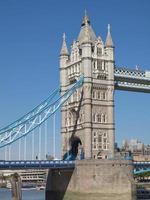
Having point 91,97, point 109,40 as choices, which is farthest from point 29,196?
point 109,40

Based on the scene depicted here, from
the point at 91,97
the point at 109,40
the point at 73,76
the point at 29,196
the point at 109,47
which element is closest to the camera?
the point at 91,97

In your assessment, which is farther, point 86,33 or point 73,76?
point 73,76

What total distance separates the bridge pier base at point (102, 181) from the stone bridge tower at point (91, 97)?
5.33m

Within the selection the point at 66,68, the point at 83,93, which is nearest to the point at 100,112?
the point at 83,93

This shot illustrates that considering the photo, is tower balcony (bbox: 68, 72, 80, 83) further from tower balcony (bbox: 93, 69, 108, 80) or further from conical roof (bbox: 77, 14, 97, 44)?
conical roof (bbox: 77, 14, 97, 44)

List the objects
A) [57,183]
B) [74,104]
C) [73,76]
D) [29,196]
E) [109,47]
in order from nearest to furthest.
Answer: [57,183] < [74,104] < [73,76] < [109,47] < [29,196]

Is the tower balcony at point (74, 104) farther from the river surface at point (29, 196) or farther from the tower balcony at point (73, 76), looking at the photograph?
the river surface at point (29, 196)

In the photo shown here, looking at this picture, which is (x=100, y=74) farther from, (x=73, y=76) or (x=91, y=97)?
(x=73, y=76)

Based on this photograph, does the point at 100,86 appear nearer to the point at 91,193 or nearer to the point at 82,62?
the point at 82,62

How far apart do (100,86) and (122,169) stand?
44.6 ft

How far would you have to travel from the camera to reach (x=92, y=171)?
65750mm

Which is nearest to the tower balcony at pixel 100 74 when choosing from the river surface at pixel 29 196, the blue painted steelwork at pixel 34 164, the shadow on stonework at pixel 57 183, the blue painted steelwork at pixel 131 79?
the blue painted steelwork at pixel 131 79

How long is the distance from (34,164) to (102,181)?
8295 mm

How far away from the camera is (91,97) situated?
73188 mm
